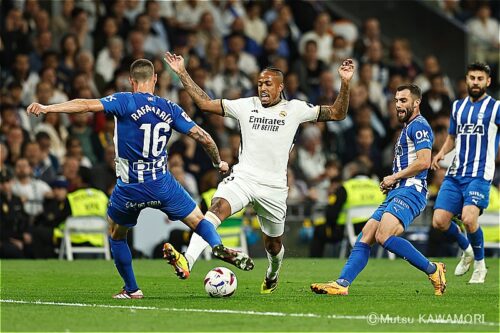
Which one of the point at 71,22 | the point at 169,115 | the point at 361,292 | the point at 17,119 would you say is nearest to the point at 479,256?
the point at 361,292

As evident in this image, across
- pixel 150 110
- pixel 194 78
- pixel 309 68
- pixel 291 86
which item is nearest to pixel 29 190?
pixel 194 78

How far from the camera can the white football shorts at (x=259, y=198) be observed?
1264 cm

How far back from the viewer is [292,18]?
2761cm

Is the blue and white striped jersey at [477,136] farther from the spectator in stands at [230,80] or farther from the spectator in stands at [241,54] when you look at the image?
the spectator in stands at [241,54]

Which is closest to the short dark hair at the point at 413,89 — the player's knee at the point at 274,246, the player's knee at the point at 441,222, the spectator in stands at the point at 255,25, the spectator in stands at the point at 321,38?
the player's knee at the point at 274,246

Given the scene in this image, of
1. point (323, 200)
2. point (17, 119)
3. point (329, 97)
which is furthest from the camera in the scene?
point (329, 97)

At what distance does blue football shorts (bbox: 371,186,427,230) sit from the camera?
41.3 feet

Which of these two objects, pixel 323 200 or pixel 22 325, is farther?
pixel 323 200

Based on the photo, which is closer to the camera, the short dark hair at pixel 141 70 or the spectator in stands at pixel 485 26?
the short dark hair at pixel 141 70

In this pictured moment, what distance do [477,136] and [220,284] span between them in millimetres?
4107

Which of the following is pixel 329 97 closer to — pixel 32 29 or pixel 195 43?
pixel 195 43

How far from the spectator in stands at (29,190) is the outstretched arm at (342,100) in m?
8.88

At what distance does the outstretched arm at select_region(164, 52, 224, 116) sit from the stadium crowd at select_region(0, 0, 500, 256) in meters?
7.93

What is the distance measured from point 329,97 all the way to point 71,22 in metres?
5.45
